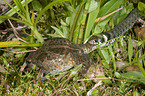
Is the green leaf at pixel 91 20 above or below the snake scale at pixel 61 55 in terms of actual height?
above

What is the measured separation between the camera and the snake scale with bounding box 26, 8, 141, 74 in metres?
1.79

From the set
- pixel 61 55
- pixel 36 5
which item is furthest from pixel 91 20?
pixel 36 5

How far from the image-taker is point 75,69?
186 cm

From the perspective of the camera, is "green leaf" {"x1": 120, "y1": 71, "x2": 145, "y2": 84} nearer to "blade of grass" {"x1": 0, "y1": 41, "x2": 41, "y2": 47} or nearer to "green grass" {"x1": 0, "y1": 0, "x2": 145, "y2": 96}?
"green grass" {"x1": 0, "y1": 0, "x2": 145, "y2": 96}

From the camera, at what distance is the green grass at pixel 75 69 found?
5.82ft

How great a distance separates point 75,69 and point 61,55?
0.29 metres

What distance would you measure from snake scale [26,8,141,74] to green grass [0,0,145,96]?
4.1 inches

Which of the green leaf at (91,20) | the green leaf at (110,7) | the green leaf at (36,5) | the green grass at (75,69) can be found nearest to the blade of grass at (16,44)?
the green grass at (75,69)

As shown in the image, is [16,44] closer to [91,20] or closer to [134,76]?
[91,20]

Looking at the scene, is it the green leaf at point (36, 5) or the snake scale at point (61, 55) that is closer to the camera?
the snake scale at point (61, 55)

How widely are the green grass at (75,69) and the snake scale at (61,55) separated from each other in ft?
0.34

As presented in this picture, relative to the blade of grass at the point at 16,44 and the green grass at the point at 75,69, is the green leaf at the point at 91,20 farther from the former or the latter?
the blade of grass at the point at 16,44

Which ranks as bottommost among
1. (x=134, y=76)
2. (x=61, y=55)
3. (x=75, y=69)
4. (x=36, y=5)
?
(x=134, y=76)

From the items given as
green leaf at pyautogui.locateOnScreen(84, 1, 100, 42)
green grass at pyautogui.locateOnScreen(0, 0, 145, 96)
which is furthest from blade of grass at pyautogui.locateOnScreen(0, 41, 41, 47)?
green leaf at pyautogui.locateOnScreen(84, 1, 100, 42)
